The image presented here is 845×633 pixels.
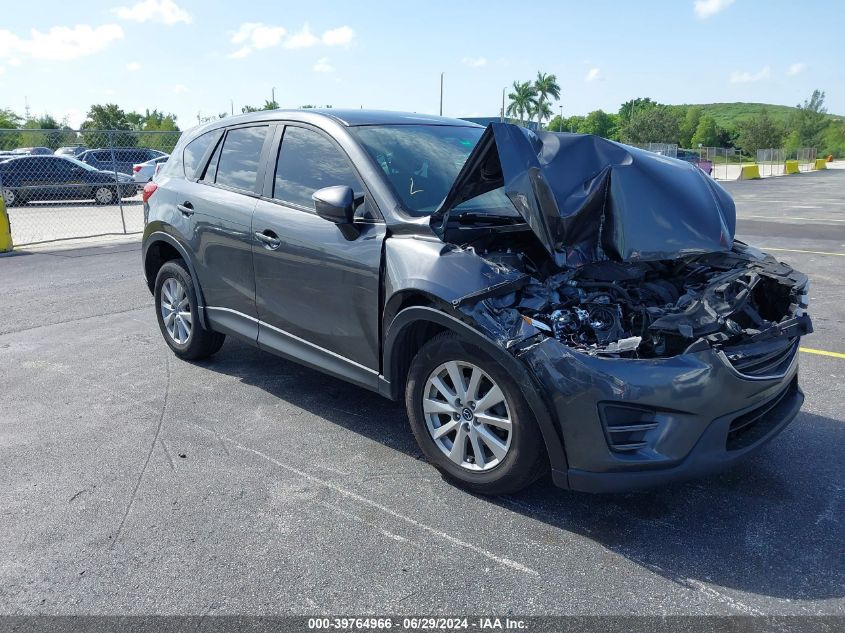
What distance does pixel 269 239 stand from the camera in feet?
14.2

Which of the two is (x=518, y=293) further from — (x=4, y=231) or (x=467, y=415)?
(x=4, y=231)

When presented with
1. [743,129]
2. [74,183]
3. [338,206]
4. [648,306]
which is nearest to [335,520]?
[338,206]

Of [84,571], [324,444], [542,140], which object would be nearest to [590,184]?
[542,140]

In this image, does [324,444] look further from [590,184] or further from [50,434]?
[590,184]

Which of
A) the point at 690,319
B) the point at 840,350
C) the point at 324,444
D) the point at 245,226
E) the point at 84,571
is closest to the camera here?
the point at 84,571

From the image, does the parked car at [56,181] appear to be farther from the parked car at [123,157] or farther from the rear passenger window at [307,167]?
the rear passenger window at [307,167]

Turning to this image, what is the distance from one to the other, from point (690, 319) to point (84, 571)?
2.78 metres

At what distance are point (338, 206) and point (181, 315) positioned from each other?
2365 mm

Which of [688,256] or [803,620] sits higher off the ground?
[688,256]

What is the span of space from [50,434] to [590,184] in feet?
11.3

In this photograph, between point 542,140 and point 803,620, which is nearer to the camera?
point 803,620

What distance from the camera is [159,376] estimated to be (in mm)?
5277

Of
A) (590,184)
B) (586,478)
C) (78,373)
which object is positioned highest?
(590,184)

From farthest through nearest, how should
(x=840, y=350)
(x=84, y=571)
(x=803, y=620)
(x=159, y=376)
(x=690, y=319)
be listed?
(x=840, y=350), (x=159, y=376), (x=690, y=319), (x=84, y=571), (x=803, y=620)
